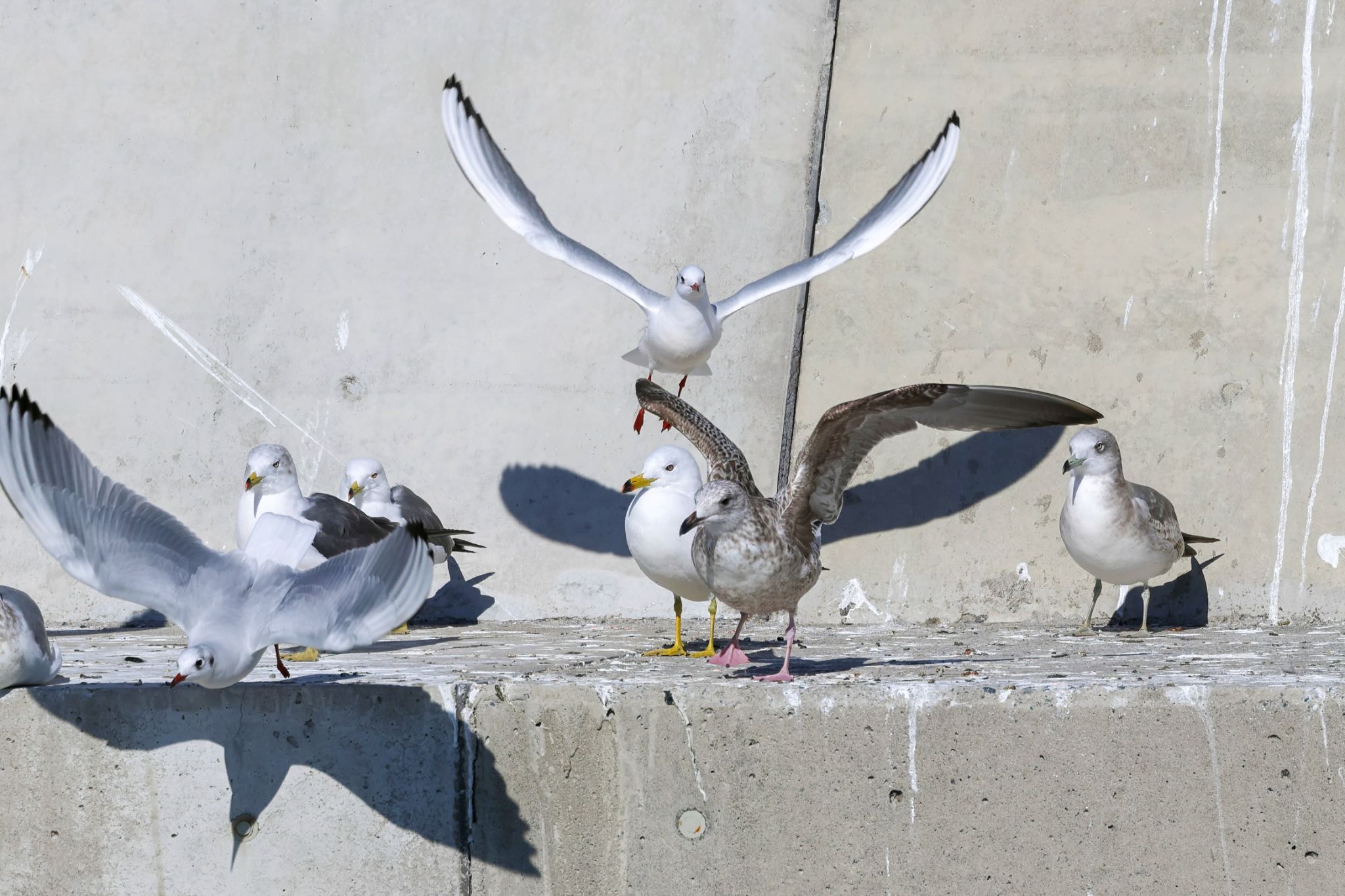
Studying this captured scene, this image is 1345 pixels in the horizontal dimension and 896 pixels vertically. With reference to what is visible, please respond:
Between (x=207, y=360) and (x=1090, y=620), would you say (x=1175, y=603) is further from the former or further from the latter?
(x=207, y=360)

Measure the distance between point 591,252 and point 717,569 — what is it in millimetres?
2399

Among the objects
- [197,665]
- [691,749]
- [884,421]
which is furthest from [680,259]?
[197,665]

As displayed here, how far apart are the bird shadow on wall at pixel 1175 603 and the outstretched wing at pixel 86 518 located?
4.21m

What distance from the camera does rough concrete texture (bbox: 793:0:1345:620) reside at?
696 cm

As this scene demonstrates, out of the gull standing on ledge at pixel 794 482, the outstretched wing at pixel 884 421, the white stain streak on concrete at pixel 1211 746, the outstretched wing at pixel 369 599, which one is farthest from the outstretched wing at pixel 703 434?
the outstretched wing at pixel 369 599

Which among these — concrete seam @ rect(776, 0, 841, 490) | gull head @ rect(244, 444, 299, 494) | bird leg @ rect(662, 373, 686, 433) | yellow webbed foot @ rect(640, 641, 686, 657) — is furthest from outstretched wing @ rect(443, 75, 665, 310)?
yellow webbed foot @ rect(640, 641, 686, 657)

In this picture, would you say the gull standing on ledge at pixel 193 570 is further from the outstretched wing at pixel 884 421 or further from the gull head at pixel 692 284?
the gull head at pixel 692 284

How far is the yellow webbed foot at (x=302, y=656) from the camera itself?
5.44m

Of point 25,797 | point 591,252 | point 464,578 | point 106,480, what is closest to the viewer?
point 106,480

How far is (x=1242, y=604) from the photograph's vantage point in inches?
266

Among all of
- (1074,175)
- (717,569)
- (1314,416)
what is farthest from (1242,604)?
(717,569)

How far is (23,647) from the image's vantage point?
4.46 m

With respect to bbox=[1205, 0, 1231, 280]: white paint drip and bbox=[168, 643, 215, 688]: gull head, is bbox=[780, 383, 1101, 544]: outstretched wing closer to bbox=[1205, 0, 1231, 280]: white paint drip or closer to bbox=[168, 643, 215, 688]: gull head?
bbox=[1205, 0, 1231, 280]: white paint drip

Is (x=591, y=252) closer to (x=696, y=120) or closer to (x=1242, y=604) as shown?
(x=696, y=120)
